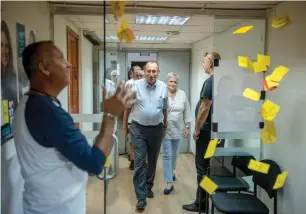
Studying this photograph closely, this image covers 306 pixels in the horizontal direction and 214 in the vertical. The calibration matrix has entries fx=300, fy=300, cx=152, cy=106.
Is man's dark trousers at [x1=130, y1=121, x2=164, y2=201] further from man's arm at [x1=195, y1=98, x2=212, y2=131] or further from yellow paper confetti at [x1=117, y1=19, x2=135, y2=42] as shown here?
yellow paper confetti at [x1=117, y1=19, x2=135, y2=42]

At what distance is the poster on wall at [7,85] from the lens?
139cm

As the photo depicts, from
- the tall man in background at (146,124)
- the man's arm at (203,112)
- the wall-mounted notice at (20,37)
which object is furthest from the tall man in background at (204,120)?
the wall-mounted notice at (20,37)

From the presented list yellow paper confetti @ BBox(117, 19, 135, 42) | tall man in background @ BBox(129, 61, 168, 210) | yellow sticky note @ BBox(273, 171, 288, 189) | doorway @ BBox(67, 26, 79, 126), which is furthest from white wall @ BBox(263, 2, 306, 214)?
doorway @ BBox(67, 26, 79, 126)

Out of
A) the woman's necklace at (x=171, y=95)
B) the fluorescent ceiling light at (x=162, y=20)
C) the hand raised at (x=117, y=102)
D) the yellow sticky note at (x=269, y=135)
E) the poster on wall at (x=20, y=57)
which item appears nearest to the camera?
the hand raised at (x=117, y=102)

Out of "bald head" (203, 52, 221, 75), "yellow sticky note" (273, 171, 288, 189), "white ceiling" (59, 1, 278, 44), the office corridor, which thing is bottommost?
the office corridor

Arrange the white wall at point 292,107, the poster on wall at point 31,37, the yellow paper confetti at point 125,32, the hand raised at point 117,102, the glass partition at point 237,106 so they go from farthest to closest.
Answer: the glass partition at point 237,106
the white wall at point 292,107
the poster on wall at point 31,37
the yellow paper confetti at point 125,32
the hand raised at point 117,102

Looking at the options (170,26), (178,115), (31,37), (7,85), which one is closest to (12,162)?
(7,85)

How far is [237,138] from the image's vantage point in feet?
9.23

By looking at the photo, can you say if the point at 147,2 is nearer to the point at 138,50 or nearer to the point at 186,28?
the point at 186,28

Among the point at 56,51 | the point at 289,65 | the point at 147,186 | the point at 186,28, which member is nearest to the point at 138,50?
the point at 186,28

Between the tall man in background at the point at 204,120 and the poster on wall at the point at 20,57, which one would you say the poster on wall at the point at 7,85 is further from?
the tall man in background at the point at 204,120

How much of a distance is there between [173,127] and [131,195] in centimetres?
94

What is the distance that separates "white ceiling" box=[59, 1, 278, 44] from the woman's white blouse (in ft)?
2.82

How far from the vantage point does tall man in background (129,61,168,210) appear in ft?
9.94
